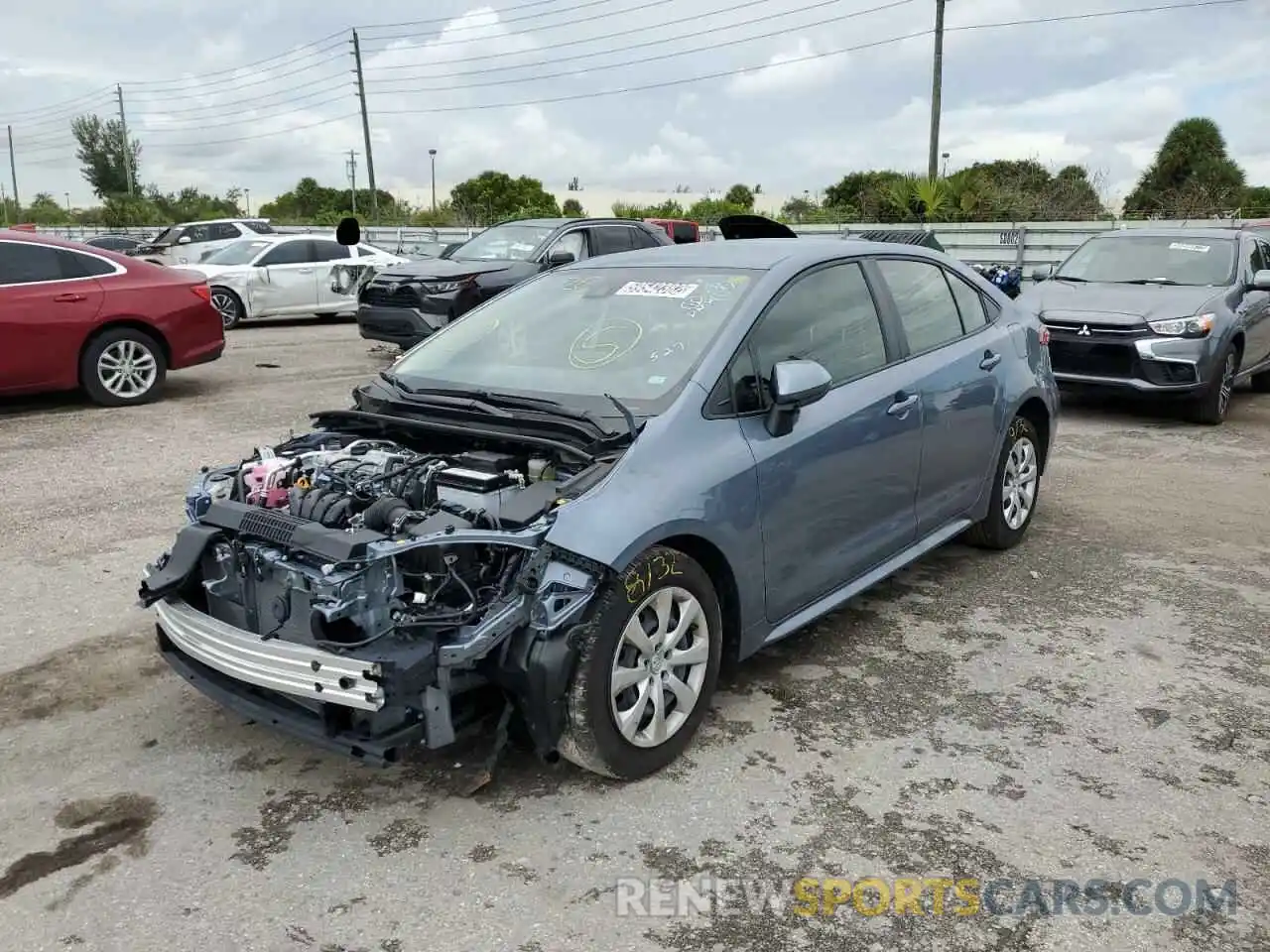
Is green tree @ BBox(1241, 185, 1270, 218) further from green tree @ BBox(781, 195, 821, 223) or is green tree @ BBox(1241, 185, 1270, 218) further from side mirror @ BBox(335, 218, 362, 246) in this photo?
side mirror @ BBox(335, 218, 362, 246)

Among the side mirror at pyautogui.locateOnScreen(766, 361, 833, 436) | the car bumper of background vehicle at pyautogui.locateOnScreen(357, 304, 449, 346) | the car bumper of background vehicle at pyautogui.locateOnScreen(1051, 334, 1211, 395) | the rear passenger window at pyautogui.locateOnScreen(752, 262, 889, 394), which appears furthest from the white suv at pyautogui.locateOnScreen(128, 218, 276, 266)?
the side mirror at pyautogui.locateOnScreen(766, 361, 833, 436)

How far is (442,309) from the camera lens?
36.9 ft

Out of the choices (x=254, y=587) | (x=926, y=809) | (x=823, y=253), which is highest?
(x=823, y=253)

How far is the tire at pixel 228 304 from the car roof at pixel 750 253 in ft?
40.2

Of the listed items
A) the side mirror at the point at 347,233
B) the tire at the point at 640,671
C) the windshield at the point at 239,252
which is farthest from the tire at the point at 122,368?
the tire at the point at 640,671

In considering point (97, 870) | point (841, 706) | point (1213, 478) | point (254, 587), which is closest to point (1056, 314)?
point (1213, 478)

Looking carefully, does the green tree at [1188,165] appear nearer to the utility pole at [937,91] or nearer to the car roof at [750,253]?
the utility pole at [937,91]

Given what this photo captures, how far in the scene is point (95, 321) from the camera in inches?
361

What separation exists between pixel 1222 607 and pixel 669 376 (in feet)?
9.66

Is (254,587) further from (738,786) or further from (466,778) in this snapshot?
(738,786)

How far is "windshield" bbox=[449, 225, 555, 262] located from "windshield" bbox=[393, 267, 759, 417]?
7.56 meters

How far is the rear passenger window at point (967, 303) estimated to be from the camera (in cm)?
526

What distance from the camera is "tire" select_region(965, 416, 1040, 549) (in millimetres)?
5441

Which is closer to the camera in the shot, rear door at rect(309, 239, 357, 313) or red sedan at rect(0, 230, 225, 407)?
red sedan at rect(0, 230, 225, 407)
